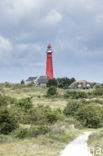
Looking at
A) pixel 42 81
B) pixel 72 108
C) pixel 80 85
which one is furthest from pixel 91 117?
pixel 42 81

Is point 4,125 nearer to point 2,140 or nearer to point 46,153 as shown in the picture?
point 2,140

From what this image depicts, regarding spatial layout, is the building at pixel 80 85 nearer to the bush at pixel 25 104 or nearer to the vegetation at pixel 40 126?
the vegetation at pixel 40 126

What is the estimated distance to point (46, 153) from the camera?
42.1ft

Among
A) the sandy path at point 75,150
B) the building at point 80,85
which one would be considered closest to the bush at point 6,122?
the sandy path at point 75,150

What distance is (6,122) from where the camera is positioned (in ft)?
95.8

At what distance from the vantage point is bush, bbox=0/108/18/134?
2838 cm

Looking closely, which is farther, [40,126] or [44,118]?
[44,118]

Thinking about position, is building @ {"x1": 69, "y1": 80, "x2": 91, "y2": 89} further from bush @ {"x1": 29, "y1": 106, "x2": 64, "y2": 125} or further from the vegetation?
bush @ {"x1": 29, "y1": 106, "x2": 64, "y2": 125}

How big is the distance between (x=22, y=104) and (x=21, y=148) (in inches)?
1188

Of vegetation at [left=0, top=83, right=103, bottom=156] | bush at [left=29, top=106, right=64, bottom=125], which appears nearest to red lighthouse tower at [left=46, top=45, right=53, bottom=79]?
vegetation at [left=0, top=83, right=103, bottom=156]

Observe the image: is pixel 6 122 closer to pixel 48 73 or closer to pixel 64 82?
pixel 48 73

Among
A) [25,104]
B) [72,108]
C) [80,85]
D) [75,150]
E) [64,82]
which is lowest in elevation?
[75,150]

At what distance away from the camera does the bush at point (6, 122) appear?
93.1ft

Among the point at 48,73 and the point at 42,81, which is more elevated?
the point at 48,73
